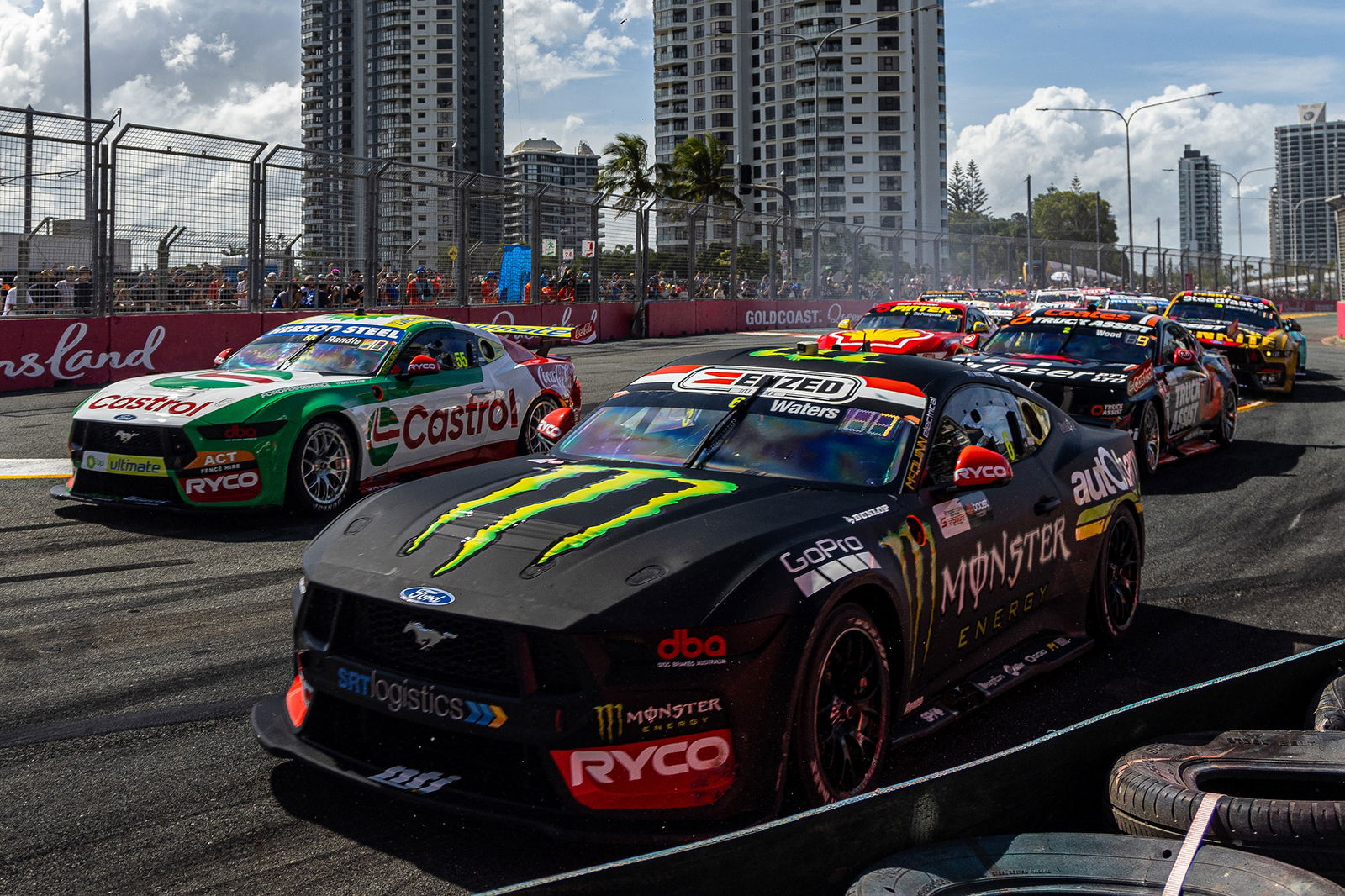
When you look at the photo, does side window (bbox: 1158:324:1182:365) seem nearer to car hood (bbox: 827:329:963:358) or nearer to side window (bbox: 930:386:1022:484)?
car hood (bbox: 827:329:963:358)

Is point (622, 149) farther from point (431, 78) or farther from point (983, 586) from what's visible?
point (431, 78)

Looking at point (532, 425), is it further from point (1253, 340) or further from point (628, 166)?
point (628, 166)

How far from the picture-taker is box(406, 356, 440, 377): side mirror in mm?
9562

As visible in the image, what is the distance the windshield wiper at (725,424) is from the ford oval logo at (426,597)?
140 cm

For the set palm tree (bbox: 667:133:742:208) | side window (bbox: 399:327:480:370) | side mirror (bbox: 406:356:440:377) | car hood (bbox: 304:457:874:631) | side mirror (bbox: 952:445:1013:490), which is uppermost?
palm tree (bbox: 667:133:742:208)

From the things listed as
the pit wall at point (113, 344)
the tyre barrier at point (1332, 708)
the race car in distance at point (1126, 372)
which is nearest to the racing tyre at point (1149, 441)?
the race car in distance at point (1126, 372)

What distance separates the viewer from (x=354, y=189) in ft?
67.6

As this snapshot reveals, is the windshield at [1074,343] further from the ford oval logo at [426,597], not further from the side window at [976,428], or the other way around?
the ford oval logo at [426,597]

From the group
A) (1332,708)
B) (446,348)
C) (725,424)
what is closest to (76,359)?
(446,348)

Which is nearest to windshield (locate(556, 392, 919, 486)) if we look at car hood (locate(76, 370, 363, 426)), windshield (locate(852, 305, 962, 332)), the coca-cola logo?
car hood (locate(76, 370, 363, 426))

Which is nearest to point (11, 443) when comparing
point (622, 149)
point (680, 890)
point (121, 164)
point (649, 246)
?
point (121, 164)

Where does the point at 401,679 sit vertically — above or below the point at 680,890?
above

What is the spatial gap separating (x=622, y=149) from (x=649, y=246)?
44.5m

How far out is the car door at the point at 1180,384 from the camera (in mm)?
11977
